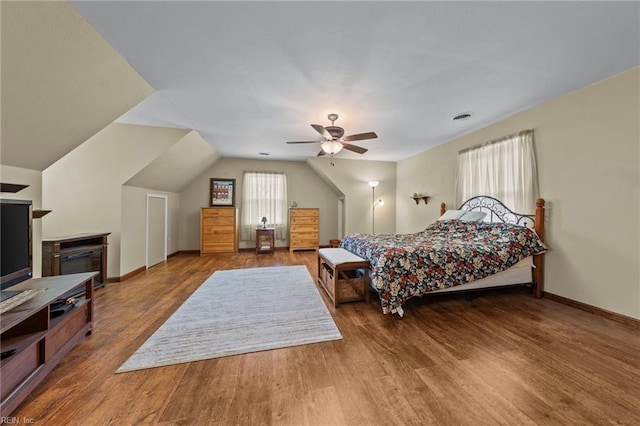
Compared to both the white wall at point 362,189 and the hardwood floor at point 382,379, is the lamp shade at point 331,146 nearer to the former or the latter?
the hardwood floor at point 382,379

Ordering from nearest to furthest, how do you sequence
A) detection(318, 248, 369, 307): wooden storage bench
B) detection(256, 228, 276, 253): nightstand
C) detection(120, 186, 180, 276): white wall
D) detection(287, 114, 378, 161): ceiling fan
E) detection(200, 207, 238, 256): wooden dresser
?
detection(318, 248, 369, 307): wooden storage bench
detection(287, 114, 378, 161): ceiling fan
detection(120, 186, 180, 276): white wall
detection(200, 207, 238, 256): wooden dresser
detection(256, 228, 276, 253): nightstand

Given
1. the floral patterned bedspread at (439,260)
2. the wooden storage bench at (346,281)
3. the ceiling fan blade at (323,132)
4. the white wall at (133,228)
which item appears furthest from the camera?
the white wall at (133,228)

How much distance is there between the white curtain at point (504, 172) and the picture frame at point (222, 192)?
17.4ft

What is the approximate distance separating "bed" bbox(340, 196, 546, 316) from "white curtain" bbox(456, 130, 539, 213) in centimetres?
23

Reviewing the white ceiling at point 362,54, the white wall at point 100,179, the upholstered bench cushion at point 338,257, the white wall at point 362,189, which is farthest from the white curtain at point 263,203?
the upholstered bench cushion at point 338,257

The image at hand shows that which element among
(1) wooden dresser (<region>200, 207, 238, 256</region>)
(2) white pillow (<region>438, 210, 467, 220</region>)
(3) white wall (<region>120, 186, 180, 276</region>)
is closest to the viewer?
(3) white wall (<region>120, 186, 180, 276</region>)

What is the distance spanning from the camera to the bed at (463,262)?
237 cm

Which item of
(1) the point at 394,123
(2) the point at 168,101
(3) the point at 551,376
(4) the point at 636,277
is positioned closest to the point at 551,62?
(1) the point at 394,123

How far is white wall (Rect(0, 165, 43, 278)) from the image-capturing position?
6.43 feet

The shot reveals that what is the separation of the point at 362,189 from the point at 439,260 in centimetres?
385

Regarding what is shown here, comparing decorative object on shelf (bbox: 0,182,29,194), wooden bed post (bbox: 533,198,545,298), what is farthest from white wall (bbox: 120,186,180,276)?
wooden bed post (bbox: 533,198,545,298)

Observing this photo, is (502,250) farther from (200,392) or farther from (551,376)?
(200,392)

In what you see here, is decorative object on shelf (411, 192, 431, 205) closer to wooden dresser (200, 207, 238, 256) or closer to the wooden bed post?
the wooden bed post

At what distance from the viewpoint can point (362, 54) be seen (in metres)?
1.97
